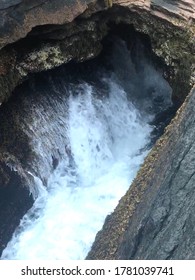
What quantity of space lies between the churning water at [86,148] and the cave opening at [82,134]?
0.07 ft

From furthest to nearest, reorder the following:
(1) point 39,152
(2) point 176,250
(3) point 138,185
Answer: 1. (1) point 39,152
2. (3) point 138,185
3. (2) point 176,250

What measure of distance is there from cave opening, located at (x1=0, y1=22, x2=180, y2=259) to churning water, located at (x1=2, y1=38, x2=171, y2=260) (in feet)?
0.07

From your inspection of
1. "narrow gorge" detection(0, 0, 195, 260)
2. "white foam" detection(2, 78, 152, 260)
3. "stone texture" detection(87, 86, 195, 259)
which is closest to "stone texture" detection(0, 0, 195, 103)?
"narrow gorge" detection(0, 0, 195, 260)

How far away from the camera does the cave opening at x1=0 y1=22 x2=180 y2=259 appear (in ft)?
33.5

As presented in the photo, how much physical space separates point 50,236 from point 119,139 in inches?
135

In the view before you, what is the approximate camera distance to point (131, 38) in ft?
41.9

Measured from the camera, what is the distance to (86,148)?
1173 centimetres

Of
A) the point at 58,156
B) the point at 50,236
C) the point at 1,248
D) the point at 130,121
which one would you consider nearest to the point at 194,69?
the point at 130,121

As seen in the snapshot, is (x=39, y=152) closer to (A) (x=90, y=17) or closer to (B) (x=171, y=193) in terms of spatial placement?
(A) (x=90, y=17)

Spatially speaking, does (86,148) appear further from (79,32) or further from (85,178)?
(79,32)

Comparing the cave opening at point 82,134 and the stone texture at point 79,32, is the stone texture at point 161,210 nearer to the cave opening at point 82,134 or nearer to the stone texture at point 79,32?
the cave opening at point 82,134

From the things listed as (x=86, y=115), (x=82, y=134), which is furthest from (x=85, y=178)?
(x=86, y=115)

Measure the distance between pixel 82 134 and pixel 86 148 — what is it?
1.17 ft

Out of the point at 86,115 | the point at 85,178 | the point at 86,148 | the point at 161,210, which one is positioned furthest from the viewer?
the point at 86,115
